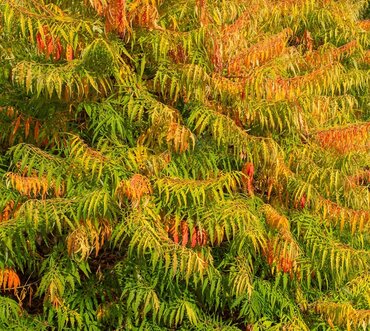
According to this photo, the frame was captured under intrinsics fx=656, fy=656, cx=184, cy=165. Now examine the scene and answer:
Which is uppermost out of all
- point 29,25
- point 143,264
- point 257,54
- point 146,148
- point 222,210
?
point 29,25

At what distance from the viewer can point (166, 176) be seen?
11.3ft

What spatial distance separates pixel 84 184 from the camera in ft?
11.0

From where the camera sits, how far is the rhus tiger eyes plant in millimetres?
3270

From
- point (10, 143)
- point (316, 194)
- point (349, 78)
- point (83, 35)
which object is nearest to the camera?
point (83, 35)

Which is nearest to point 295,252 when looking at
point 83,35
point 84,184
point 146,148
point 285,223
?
point 285,223

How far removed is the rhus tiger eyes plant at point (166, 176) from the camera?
3270 millimetres

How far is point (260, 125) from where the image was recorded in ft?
12.5

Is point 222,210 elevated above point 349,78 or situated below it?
below

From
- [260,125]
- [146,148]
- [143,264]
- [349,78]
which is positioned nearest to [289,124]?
[260,125]

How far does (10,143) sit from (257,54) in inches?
61.7

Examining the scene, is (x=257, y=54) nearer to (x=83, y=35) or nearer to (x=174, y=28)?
(x=174, y=28)

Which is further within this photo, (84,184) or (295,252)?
Answer: (295,252)

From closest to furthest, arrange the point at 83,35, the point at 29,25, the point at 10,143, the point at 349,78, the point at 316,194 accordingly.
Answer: the point at 29,25, the point at 83,35, the point at 10,143, the point at 316,194, the point at 349,78

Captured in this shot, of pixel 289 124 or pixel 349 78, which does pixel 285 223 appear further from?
pixel 349 78
